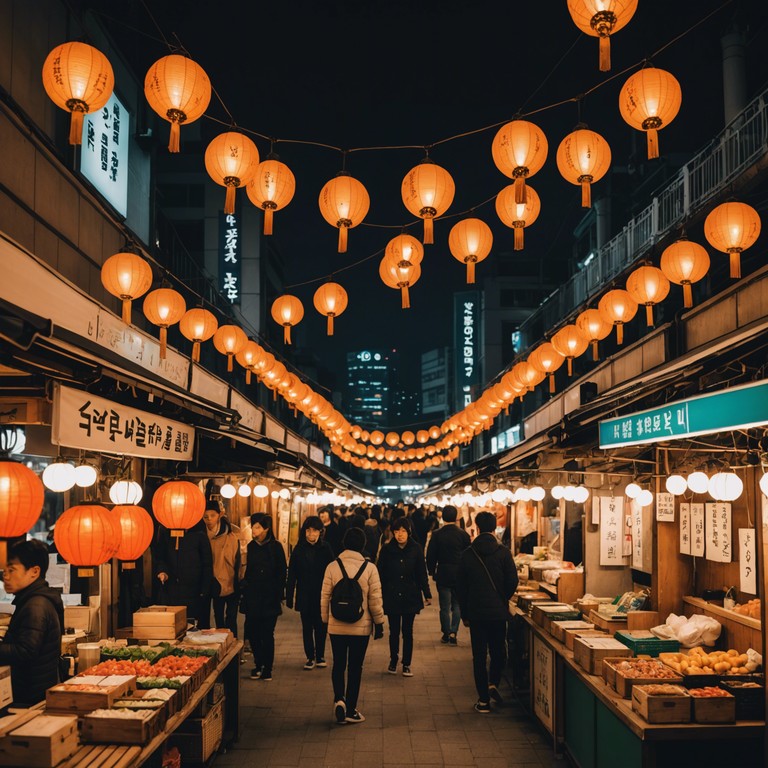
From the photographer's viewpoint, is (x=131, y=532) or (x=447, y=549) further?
(x=447, y=549)

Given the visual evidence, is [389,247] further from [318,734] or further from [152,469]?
[318,734]

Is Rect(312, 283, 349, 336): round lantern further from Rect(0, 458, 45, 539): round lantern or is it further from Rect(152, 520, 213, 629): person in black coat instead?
Rect(0, 458, 45, 539): round lantern

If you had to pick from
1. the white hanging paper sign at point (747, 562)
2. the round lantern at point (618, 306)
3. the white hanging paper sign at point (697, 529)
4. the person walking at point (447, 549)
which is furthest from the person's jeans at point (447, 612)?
the white hanging paper sign at point (747, 562)

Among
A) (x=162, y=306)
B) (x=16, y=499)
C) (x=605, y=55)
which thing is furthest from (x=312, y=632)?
(x=605, y=55)

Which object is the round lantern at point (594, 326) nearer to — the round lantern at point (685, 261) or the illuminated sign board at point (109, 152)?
the round lantern at point (685, 261)

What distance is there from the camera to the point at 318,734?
30.8ft

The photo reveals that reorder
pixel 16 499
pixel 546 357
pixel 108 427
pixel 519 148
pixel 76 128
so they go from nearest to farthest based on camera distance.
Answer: pixel 16 499 < pixel 108 427 < pixel 76 128 < pixel 519 148 < pixel 546 357

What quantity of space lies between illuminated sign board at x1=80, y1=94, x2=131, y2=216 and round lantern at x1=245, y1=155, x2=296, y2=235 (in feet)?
21.6

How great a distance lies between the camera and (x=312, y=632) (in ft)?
43.0

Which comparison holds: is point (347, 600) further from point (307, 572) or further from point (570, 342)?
point (570, 342)

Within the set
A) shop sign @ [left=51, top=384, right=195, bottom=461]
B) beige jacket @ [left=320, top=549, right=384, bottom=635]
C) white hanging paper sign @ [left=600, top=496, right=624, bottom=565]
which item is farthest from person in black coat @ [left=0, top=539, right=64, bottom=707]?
white hanging paper sign @ [left=600, top=496, right=624, bottom=565]

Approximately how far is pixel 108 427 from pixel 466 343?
2078 inches

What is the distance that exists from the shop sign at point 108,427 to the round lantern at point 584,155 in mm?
5189

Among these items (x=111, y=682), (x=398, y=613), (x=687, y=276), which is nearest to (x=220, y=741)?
(x=111, y=682)
